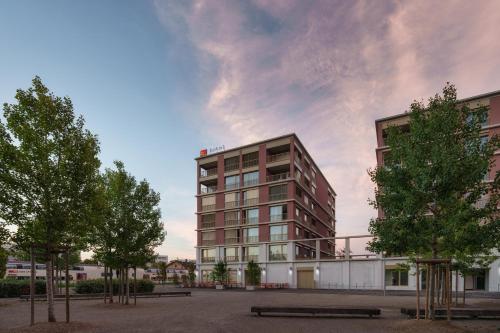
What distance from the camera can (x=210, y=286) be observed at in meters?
61.7

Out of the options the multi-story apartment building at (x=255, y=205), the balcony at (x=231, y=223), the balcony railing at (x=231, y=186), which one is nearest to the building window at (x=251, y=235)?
the multi-story apartment building at (x=255, y=205)

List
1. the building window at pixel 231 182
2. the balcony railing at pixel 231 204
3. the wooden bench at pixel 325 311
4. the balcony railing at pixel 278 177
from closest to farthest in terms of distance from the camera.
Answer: the wooden bench at pixel 325 311 → the balcony railing at pixel 278 177 → the balcony railing at pixel 231 204 → the building window at pixel 231 182

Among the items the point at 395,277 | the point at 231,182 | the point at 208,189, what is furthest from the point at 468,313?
the point at 208,189

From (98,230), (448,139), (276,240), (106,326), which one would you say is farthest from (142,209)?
(276,240)

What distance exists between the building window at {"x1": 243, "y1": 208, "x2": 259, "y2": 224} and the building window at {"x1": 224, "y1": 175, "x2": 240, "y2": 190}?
5000mm

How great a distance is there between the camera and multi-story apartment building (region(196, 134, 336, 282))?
198ft

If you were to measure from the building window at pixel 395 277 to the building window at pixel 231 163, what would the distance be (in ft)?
98.4

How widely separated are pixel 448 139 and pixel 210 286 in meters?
53.2

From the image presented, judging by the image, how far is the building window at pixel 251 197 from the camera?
6319 centimetres

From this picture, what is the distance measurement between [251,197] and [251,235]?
649 centimetres

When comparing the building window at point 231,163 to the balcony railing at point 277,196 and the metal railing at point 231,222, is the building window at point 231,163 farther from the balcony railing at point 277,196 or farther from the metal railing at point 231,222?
the metal railing at point 231,222

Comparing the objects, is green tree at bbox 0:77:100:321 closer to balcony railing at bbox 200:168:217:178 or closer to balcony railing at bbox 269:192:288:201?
balcony railing at bbox 269:192:288:201

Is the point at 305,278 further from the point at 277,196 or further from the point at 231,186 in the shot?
the point at 231,186

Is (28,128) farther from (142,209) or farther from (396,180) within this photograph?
(396,180)
